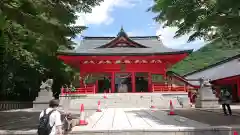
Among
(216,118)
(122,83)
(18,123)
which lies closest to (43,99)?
(18,123)

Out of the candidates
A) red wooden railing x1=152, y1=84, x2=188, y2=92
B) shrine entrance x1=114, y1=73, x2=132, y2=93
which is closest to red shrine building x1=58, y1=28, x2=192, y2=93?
red wooden railing x1=152, y1=84, x2=188, y2=92

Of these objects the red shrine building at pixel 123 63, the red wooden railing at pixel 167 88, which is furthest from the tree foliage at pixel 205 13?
the red shrine building at pixel 123 63

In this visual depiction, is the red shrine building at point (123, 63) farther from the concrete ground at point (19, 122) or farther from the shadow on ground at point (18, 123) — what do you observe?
the shadow on ground at point (18, 123)

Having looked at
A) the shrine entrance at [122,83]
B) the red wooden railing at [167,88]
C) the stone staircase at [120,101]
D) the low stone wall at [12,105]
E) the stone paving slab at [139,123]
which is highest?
the shrine entrance at [122,83]

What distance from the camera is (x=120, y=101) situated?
21.6 m

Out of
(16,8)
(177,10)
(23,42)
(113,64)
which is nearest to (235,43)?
(177,10)

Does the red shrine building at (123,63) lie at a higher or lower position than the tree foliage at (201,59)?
lower

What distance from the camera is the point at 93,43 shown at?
3378cm

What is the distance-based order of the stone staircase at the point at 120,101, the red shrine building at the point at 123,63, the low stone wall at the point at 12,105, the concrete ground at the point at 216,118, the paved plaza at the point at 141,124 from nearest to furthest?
the paved plaza at the point at 141,124
the concrete ground at the point at 216,118
the stone staircase at the point at 120,101
the low stone wall at the point at 12,105
the red shrine building at the point at 123,63

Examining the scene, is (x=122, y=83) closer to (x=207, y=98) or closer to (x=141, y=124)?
(x=207, y=98)

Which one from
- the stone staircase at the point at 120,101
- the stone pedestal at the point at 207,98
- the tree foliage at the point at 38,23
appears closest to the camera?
the tree foliage at the point at 38,23

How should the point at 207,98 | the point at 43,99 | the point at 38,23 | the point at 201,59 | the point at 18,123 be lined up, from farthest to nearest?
the point at 201,59
the point at 43,99
the point at 207,98
the point at 18,123
the point at 38,23

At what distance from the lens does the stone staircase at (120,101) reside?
20.8 meters

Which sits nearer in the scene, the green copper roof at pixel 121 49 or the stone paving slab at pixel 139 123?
the stone paving slab at pixel 139 123
